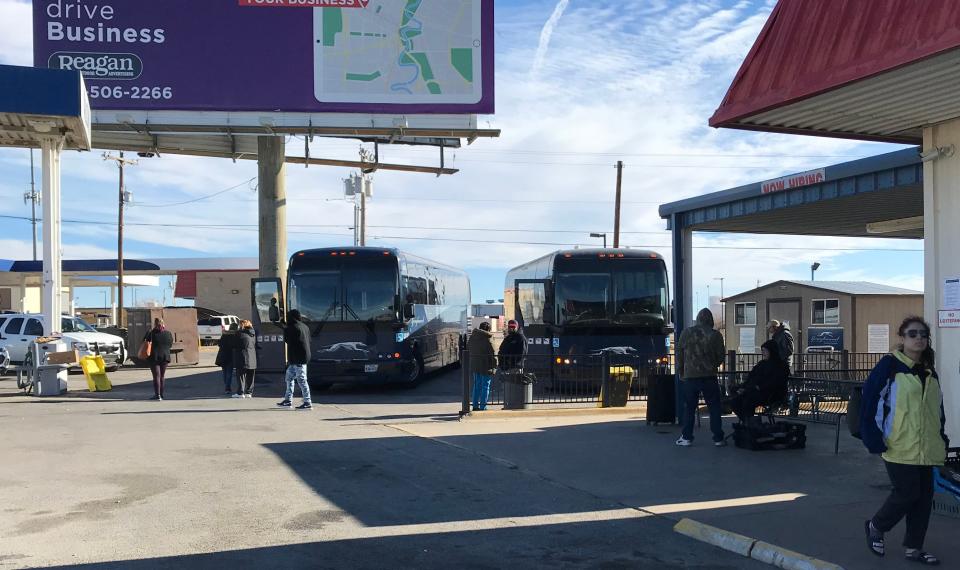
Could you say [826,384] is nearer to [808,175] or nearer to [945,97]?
[808,175]

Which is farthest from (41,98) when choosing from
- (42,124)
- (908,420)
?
(908,420)

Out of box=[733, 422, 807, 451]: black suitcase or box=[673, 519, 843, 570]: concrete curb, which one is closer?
box=[673, 519, 843, 570]: concrete curb

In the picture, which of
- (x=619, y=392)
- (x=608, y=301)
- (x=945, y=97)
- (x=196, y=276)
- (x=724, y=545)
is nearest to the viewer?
(x=724, y=545)

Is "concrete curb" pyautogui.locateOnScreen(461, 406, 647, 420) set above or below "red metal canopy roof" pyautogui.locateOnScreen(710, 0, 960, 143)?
below

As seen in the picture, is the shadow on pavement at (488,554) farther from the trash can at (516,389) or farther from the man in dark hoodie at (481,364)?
the trash can at (516,389)

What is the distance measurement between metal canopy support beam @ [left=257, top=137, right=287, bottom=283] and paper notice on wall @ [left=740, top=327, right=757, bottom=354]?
14758mm

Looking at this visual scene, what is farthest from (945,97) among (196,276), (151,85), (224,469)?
(196,276)

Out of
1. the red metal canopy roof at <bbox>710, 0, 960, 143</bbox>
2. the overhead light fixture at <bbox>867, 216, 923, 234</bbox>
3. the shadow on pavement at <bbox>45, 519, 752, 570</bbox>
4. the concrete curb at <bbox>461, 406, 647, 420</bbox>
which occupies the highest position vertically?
the red metal canopy roof at <bbox>710, 0, 960, 143</bbox>

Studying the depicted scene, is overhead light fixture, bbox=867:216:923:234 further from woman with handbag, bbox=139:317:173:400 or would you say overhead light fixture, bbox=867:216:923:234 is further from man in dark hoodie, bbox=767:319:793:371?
woman with handbag, bbox=139:317:173:400

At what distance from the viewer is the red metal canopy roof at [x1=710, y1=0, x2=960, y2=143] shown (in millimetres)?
6809

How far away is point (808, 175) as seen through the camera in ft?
44.8

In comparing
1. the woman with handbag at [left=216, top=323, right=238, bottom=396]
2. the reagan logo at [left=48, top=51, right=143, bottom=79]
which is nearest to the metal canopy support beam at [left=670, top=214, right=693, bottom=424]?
the woman with handbag at [left=216, top=323, right=238, bottom=396]

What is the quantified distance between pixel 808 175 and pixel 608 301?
7163 mm

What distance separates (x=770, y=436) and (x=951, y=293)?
3194mm
